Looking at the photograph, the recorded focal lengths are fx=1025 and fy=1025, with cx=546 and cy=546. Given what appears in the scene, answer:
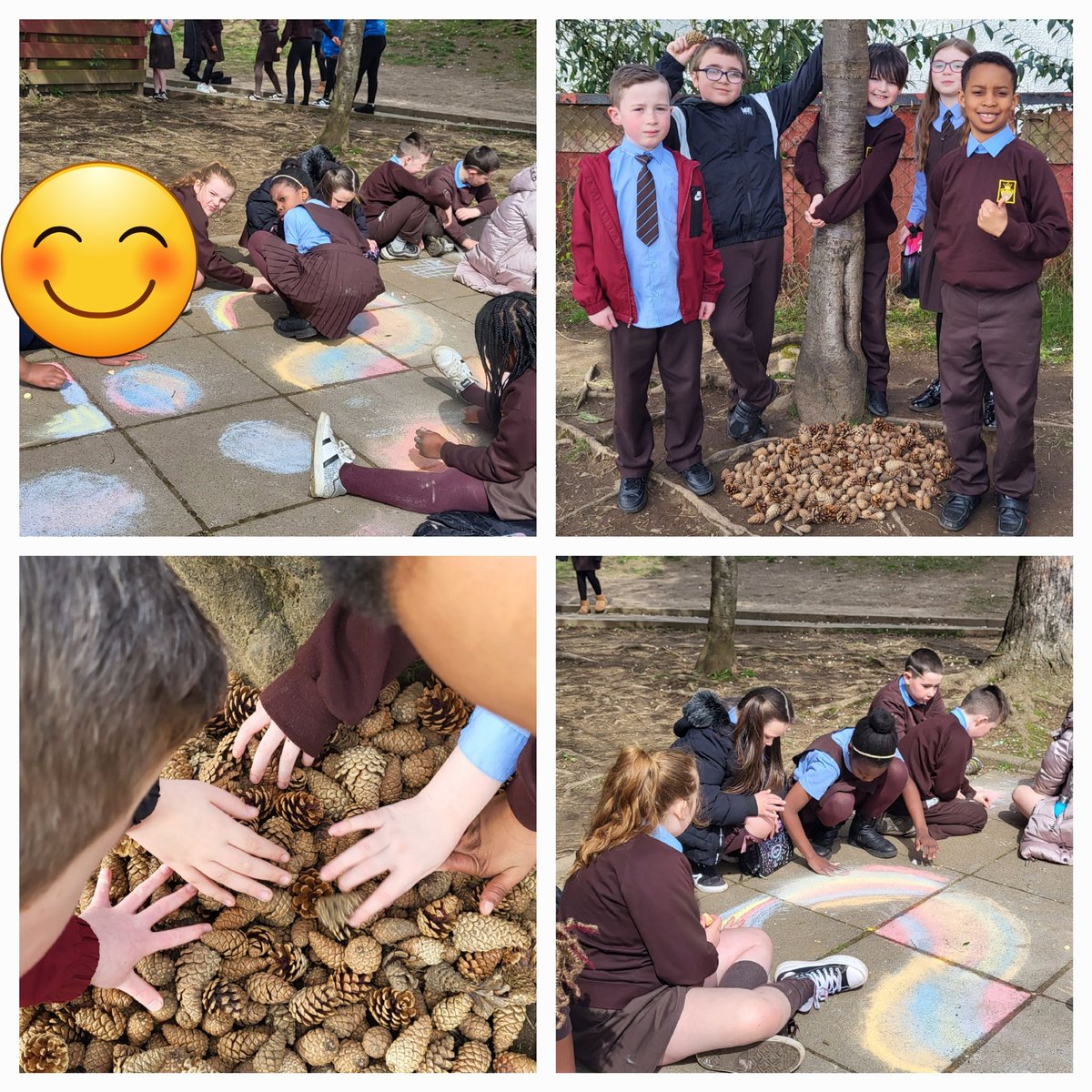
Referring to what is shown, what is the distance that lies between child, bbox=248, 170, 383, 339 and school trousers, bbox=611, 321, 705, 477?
Result: 1.52 metres

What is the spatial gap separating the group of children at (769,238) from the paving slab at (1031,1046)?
5.28 ft

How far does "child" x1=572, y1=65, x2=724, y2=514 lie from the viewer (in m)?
3.39

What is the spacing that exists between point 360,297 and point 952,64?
2.65 m

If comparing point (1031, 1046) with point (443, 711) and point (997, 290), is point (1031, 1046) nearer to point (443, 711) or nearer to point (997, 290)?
point (443, 711)

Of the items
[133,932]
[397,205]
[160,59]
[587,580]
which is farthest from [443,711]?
[160,59]

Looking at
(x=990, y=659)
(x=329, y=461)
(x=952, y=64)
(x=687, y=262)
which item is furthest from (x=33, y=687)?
(x=990, y=659)

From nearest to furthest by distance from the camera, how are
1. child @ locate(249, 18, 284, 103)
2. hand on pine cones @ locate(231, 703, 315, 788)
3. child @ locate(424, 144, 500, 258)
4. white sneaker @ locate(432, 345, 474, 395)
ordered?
1. hand on pine cones @ locate(231, 703, 315, 788)
2. white sneaker @ locate(432, 345, 474, 395)
3. child @ locate(424, 144, 500, 258)
4. child @ locate(249, 18, 284, 103)

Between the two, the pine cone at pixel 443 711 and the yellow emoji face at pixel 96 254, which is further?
the pine cone at pixel 443 711

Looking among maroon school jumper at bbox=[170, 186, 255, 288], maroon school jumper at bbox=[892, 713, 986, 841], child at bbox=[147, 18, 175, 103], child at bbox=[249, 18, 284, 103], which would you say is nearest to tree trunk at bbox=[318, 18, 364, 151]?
child at bbox=[249, 18, 284, 103]

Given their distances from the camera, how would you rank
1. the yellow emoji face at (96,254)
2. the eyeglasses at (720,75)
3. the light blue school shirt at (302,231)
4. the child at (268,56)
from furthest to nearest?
the child at (268,56), the light blue school shirt at (302,231), the eyeglasses at (720,75), the yellow emoji face at (96,254)

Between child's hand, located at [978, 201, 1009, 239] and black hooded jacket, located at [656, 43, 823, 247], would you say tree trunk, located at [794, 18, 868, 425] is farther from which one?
child's hand, located at [978, 201, 1009, 239]

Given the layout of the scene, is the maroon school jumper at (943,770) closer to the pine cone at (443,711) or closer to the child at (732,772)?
the child at (732,772)

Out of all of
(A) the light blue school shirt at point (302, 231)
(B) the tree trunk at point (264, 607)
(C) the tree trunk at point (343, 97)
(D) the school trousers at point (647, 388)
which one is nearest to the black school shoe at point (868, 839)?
(D) the school trousers at point (647, 388)

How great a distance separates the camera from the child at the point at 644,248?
339 cm
